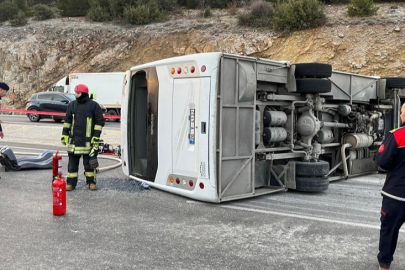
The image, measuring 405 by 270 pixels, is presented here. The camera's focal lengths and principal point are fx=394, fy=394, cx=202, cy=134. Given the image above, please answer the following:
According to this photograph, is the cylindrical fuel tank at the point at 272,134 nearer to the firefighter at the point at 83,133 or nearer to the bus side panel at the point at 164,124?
the bus side panel at the point at 164,124

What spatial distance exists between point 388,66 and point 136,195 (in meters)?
18.4

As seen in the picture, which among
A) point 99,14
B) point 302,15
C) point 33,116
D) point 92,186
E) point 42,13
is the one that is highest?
point 42,13

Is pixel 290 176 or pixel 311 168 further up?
pixel 311 168

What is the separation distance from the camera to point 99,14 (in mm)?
32625

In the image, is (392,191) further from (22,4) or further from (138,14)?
(22,4)

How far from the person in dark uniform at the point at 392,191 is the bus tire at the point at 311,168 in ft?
10.2

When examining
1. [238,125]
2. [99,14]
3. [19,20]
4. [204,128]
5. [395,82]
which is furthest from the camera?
[19,20]

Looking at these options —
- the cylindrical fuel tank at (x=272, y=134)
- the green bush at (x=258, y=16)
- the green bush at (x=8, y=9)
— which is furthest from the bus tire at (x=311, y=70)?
the green bush at (x=8, y=9)

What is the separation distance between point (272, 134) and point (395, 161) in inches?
120

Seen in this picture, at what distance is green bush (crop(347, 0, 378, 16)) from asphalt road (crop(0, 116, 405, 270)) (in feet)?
60.7

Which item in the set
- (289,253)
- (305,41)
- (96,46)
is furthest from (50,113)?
(289,253)

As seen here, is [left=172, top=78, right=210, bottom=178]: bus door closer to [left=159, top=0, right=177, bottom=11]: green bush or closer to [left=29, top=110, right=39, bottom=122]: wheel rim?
[left=29, top=110, right=39, bottom=122]: wheel rim

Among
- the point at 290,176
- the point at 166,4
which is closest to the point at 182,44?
the point at 166,4

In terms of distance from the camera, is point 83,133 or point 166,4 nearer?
point 83,133
